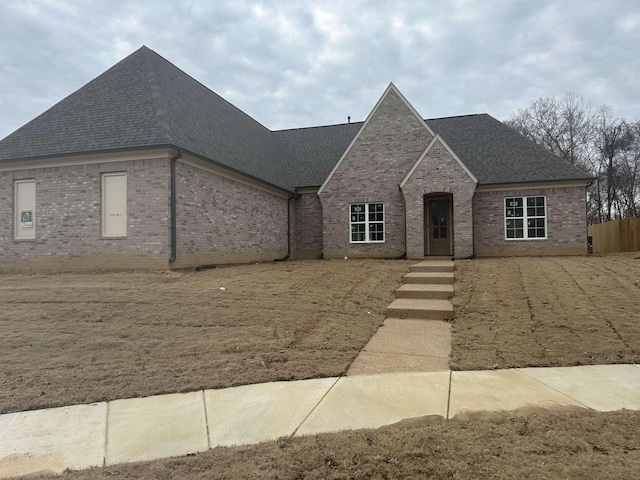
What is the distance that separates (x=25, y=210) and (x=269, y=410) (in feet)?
41.5

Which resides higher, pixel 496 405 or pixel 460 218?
pixel 460 218

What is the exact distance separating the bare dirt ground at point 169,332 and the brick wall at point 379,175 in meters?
7.18

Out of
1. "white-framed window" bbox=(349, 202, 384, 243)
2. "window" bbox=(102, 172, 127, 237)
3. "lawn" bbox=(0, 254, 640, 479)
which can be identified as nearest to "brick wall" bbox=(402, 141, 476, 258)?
"white-framed window" bbox=(349, 202, 384, 243)

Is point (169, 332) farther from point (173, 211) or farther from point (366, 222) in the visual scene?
point (366, 222)

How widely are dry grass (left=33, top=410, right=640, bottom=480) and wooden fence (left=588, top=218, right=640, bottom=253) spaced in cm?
2314

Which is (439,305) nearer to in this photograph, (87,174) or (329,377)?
(329,377)

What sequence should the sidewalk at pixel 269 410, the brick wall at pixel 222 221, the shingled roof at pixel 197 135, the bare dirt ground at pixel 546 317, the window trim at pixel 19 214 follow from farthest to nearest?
the window trim at pixel 19 214
the shingled roof at pixel 197 135
the brick wall at pixel 222 221
the bare dirt ground at pixel 546 317
the sidewalk at pixel 269 410

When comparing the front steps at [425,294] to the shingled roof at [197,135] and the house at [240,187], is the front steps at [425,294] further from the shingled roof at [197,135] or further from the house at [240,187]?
the shingled roof at [197,135]

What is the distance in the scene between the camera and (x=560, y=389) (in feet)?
15.0

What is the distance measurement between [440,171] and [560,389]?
1278 centimetres

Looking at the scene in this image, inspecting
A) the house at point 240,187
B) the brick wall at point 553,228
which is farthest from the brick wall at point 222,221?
the brick wall at point 553,228

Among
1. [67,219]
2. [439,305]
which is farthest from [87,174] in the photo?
[439,305]

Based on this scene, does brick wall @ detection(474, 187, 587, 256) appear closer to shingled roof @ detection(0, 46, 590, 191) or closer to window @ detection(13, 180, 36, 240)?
shingled roof @ detection(0, 46, 590, 191)

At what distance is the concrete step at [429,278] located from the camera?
35.1ft
